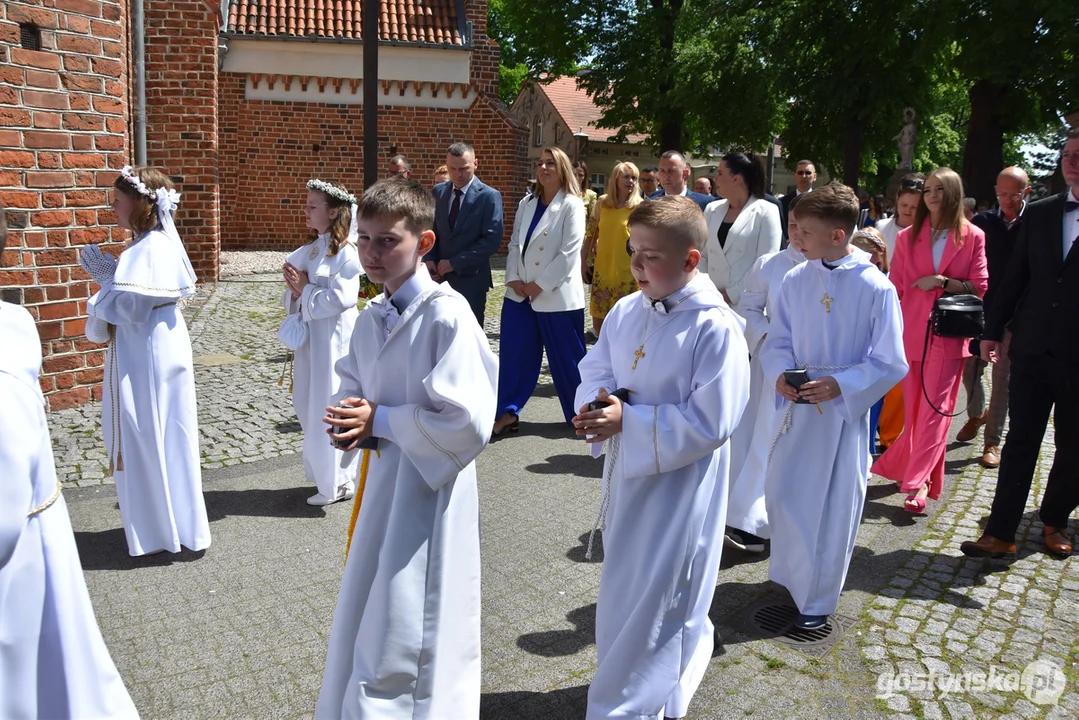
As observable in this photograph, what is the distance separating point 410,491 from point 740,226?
3860mm

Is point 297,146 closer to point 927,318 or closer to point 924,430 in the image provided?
point 927,318

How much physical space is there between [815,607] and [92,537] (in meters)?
3.87

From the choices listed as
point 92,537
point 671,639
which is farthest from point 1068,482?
point 92,537

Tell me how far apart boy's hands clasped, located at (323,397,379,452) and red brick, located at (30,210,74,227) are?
→ 239 inches

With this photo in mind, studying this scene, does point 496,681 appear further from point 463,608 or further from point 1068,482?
point 1068,482

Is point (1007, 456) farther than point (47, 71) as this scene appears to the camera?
No

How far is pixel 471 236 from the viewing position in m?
7.63

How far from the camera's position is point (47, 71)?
7.49 meters

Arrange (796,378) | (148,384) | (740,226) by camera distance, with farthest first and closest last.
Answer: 1. (740,226)
2. (148,384)
3. (796,378)

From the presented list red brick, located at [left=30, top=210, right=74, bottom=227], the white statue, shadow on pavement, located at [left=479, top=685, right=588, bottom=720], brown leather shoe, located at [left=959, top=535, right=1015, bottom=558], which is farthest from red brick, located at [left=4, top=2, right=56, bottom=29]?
the white statue

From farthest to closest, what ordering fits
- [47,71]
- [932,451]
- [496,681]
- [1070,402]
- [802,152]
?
[802,152], [47,71], [932,451], [1070,402], [496,681]

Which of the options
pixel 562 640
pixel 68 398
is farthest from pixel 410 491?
pixel 68 398

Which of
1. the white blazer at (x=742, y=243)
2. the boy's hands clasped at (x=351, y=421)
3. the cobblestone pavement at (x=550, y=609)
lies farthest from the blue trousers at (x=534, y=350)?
the boy's hands clasped at (x=351, y=421)

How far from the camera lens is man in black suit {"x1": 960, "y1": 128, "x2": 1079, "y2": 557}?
4.85 metres
